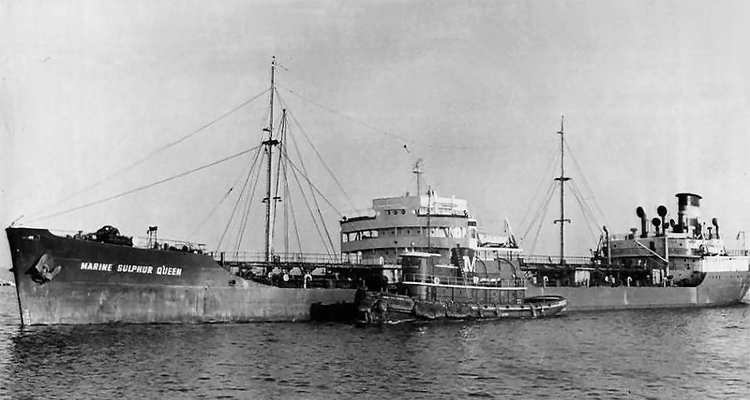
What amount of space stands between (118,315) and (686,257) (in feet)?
157

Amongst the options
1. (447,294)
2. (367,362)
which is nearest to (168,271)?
(367,362)

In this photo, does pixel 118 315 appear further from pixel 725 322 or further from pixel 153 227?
pixel 725 322

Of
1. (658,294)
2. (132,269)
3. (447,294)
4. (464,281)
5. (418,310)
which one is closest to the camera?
(132,269)

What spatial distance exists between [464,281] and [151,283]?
17.4m

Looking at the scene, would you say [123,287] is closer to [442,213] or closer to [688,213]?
[442,213]

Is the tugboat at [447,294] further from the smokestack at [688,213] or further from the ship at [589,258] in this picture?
the smokestack at [688,213]

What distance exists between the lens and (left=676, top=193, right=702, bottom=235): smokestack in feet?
209

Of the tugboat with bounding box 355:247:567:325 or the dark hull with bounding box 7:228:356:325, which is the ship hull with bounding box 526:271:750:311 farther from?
the dark hull with bounding box 7:228:356:325

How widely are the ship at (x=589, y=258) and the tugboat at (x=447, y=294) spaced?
44 centimetres

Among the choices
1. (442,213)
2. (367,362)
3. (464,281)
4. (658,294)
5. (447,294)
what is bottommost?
(367,362)

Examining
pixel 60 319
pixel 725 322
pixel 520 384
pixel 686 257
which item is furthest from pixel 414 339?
pixel 686 257

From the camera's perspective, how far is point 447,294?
135 ft

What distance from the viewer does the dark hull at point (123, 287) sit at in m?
31.9

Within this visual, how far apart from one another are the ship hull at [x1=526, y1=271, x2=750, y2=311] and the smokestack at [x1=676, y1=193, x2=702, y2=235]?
168 inches
